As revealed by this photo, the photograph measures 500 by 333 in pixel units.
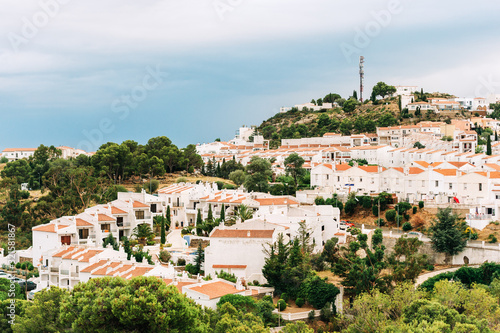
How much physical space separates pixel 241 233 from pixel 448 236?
517 inches

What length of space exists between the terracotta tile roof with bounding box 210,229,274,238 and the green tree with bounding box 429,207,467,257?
35.9 feet

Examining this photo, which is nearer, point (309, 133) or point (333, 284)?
point (333, 284)

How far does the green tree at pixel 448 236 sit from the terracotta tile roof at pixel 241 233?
1095 centimetres

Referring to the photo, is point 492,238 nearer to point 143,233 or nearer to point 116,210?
point 143,233

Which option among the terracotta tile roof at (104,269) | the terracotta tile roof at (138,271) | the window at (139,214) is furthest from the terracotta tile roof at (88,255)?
the window at (139,214)

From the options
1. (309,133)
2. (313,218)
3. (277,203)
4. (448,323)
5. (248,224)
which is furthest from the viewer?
(309,133)

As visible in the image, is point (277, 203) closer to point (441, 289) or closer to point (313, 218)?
point (313, 218)

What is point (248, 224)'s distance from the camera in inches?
1375

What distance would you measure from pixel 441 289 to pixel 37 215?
118 feet

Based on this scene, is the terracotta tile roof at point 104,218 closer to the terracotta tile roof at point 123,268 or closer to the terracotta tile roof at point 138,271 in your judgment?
the terracotta tile roof at point 123,268

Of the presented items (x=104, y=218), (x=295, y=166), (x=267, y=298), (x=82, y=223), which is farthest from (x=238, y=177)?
(x=267, y=298)

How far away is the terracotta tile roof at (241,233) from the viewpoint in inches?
1307

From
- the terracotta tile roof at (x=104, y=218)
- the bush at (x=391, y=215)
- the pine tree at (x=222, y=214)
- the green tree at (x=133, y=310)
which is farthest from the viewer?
the bush at (x=391, y=215)

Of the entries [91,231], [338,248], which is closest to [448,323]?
[338,248]
